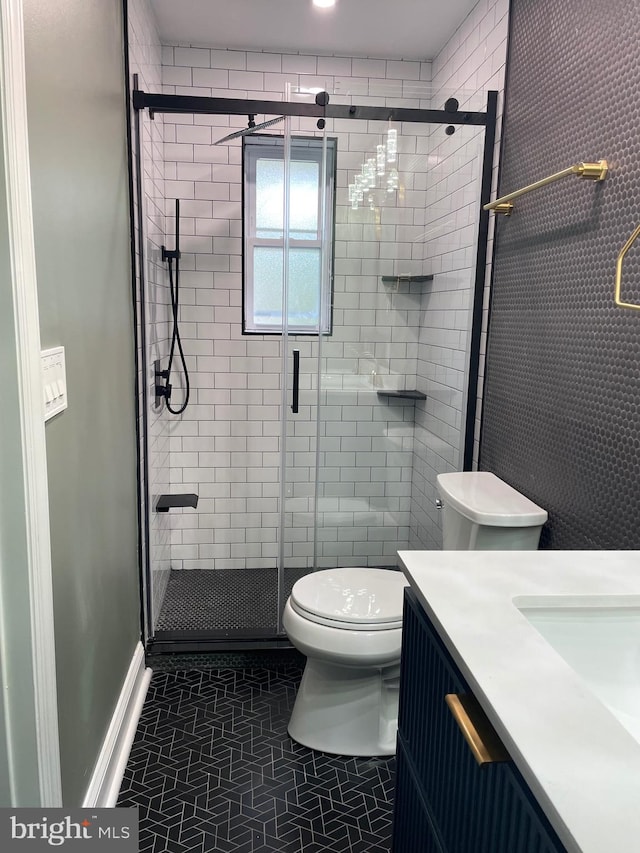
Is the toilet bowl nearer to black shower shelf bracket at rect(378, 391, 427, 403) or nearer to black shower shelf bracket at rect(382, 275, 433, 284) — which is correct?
black shower shelf bracket at rect(378, 391, 427, 403)

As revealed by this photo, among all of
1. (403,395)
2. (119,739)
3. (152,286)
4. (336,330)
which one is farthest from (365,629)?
(152,286)

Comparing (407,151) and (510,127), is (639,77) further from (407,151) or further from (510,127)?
→ (407,151)

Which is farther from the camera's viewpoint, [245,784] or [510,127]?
[510,127]

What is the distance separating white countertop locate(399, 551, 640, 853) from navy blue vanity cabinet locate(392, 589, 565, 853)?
0.06 metres

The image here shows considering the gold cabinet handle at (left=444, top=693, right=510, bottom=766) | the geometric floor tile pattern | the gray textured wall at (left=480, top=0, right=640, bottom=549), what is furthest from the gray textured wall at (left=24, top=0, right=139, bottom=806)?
the gray textured wall at (left=480, top=0, right=640, bottom=549)

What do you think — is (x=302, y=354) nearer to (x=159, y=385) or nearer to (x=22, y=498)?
(x=159, y=385)

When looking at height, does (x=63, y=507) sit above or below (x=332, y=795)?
above

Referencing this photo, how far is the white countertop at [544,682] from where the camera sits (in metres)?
0.62

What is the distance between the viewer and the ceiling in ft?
8.39

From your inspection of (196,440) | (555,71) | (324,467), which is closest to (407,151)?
(555,71)

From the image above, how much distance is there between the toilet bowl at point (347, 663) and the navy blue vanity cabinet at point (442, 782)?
2.21 feet

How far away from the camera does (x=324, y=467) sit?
2656 mm

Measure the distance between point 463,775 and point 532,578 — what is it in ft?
1.20

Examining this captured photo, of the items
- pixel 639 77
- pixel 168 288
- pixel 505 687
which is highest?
pixel 639 77
